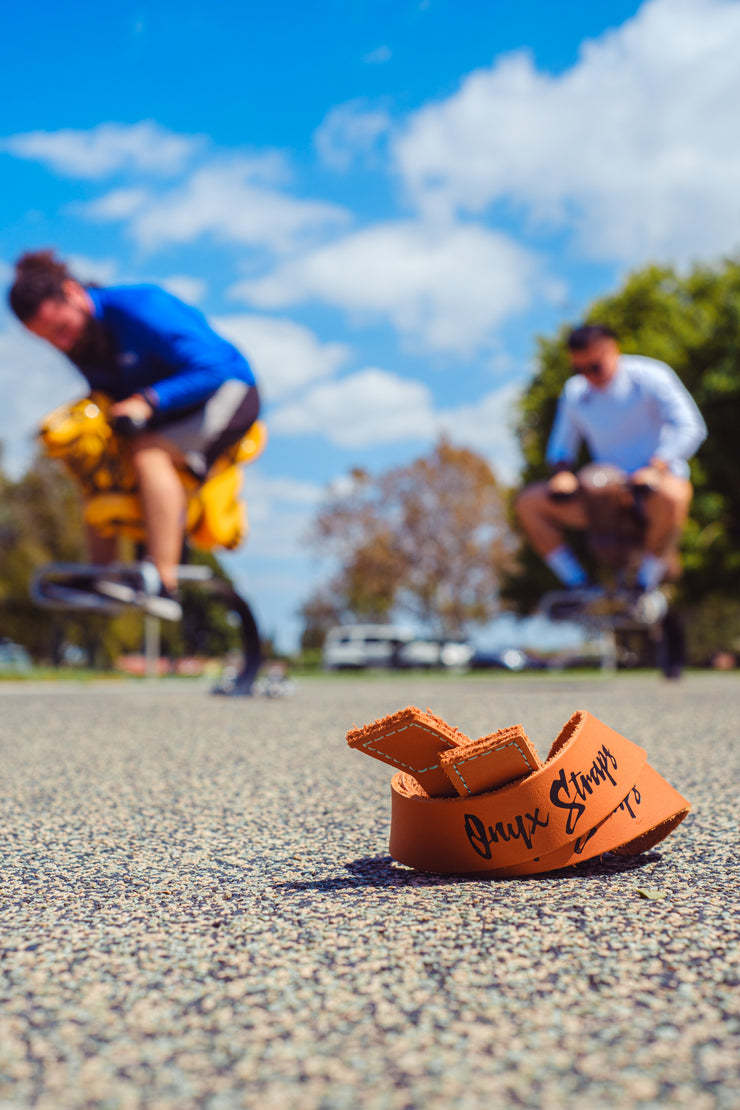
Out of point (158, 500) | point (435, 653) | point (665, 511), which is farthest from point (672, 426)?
point (435, 653)

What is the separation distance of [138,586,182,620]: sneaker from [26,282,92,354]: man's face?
4.47 feet

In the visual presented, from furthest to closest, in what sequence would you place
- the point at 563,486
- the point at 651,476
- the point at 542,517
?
the point at 542,517
the point at 563,486
the point at 651,476

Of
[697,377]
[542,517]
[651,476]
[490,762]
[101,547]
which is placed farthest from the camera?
[697,377]

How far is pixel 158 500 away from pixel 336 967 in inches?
157

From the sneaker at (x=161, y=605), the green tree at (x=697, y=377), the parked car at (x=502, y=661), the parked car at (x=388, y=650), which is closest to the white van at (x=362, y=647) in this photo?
the parked car at (x=388, y=650)

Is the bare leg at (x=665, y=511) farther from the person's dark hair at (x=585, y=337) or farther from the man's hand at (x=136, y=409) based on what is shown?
the man's hand at (x=136, y=409)

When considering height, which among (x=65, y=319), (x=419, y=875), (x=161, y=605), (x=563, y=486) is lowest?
(x=419, y=875)

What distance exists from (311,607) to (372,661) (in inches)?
480

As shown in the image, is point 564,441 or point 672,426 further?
point 564,441

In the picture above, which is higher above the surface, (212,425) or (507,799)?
(212,425)

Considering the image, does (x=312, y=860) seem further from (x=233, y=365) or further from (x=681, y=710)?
(x=233, y=365)

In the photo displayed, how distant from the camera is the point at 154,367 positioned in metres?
5.13

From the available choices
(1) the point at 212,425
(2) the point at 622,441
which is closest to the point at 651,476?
(2) the point at 622,441

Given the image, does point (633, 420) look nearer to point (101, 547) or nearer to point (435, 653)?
point (101, 547)
